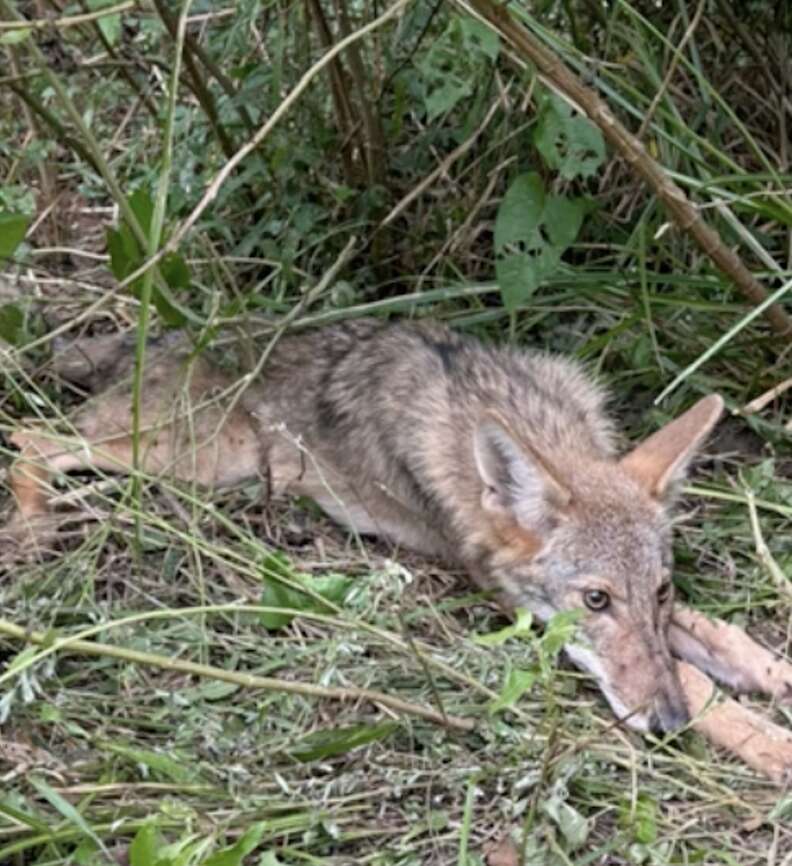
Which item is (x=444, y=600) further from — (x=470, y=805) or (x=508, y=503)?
(x=470, y=805)

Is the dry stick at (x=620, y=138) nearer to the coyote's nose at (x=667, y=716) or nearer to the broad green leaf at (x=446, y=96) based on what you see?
the broad green leaf at (x=446, y=96)

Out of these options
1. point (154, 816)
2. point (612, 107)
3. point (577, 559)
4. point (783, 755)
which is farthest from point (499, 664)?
point (612, 107)

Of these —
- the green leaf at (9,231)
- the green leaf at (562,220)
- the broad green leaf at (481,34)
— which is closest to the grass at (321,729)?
the green leaf at (9,231)

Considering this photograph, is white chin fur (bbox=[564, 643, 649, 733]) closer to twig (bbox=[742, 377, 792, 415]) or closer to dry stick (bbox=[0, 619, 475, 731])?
dry stick (bbox=[0, 619, 475, 731])

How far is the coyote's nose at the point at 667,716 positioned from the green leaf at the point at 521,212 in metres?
1.71

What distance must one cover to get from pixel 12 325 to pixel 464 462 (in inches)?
66.6

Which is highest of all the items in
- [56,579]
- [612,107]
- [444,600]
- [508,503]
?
[612,107]

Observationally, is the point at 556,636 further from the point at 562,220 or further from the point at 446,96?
the point at 446,96

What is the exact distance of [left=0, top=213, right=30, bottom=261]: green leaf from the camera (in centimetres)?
503

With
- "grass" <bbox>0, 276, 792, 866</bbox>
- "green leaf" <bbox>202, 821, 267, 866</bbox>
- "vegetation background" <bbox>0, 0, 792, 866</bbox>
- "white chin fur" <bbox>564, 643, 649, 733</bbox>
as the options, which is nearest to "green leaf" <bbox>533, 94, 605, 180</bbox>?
"vegetation background" <bbox>0, 0, 792, 866</bbox>

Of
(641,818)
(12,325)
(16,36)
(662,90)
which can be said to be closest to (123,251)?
(12,325)

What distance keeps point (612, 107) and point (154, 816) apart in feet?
11.2

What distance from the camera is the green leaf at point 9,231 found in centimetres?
503

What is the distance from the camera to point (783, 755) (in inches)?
184
